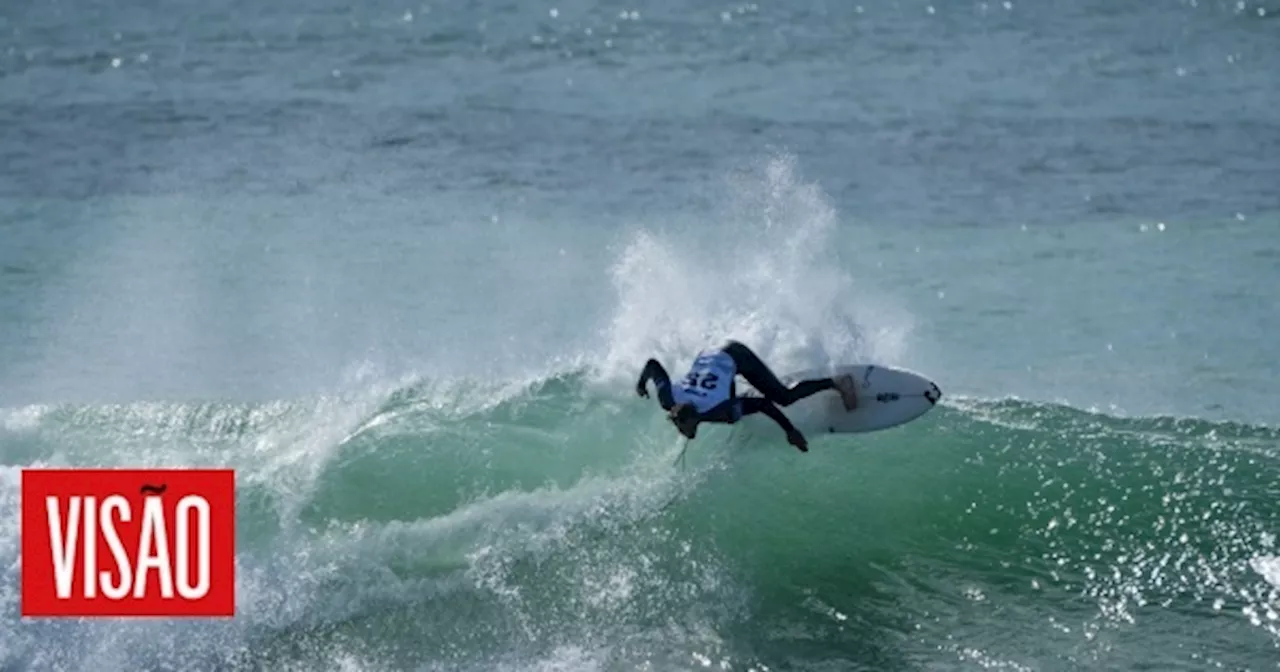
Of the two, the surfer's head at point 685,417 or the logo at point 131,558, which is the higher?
the surfer's head at point 685,417

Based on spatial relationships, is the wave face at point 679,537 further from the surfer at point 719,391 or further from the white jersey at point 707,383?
the white jersey at point 707,383

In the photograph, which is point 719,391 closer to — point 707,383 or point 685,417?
point 707,383

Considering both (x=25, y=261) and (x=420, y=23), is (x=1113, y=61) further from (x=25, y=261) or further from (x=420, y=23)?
(x=25, y=261)

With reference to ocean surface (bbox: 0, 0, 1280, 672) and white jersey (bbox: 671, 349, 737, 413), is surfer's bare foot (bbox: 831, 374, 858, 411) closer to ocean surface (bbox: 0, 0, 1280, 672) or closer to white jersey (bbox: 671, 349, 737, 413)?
ocean surface (bbox: 0, 0, 1280, 672)

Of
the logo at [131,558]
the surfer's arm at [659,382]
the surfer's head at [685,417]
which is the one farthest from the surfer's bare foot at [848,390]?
the logo at [131,558]

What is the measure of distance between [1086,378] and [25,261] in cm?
1072

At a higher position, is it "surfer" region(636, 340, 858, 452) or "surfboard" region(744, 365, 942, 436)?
"surfer" region(636, 340, 858, 452)

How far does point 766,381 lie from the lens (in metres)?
13.7

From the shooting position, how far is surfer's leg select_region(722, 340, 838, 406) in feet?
44.4

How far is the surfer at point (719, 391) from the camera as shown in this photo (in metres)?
13.2

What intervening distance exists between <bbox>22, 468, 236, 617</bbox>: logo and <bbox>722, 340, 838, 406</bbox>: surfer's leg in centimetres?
346

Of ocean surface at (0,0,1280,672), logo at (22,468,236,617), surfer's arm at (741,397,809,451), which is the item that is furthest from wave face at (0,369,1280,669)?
surfer's arm at (741,397,809,451)

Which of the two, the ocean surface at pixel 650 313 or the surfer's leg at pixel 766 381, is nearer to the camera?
the ocean surface at pixel 650 313

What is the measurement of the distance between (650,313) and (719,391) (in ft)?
8.90
